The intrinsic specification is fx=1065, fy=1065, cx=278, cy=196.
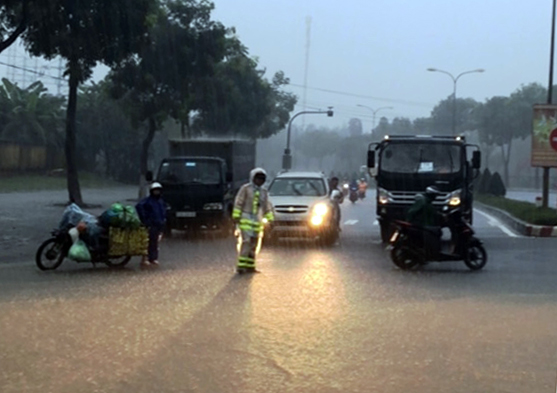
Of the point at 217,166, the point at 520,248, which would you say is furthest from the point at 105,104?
the point at 520,248

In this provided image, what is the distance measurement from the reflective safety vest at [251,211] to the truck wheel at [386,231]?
7659mm

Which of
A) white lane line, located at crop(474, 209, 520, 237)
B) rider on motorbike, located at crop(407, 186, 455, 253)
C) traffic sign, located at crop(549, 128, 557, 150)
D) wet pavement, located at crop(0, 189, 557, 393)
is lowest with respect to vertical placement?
wet pavement, located at crop(0, 189, 557, 393)

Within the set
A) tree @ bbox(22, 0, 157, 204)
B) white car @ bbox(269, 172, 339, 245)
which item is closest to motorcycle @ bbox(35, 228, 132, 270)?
white car @ bbox(269, 172, 339, 245)

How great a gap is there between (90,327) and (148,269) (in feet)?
22.1

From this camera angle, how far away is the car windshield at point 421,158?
79.0 ft

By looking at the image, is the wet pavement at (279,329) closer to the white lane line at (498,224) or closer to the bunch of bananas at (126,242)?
the bunch of bananas at (126,242)

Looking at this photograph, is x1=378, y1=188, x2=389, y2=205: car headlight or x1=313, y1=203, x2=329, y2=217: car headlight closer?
x1=313, y1=203, x2=329, y2=217: car headlight

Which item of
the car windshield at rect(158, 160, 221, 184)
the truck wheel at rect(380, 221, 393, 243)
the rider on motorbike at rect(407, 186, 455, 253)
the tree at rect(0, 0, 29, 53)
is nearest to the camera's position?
the rider on motorbike at rect(407, 186, 455, 253)

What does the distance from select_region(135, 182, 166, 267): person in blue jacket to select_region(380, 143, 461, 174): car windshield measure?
23.9 ft

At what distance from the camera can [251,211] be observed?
17281 millimetres

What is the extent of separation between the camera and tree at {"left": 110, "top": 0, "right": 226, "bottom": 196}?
44.1m

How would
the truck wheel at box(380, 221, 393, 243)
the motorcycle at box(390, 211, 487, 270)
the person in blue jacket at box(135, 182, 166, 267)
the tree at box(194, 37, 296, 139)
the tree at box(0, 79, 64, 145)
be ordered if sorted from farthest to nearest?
1. the tree at box(0, 79, 64, 145)
2. the tree at box(194, 37, 296, 139)
3. the truck wheel at box(380, 221, 393, 243)
4. the person in blue jacket at box(135, 182, 166, 267)
5. the motorcycle at box(390, 211, 487, 270)

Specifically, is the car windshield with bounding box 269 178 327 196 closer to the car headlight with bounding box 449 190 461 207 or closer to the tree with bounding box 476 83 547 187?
the car headlight with bounding box 449 190 461 207

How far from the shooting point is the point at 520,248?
915 inches
